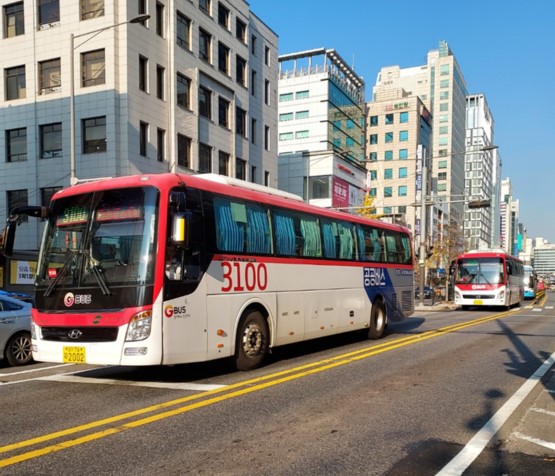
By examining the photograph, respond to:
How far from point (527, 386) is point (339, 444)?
412 cm

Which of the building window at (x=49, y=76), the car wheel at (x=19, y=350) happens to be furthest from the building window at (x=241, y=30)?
the car wheel at (x=19, y=350)

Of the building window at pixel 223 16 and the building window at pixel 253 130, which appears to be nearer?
the building window at pixel 223 16

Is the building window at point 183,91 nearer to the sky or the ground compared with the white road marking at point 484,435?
nearer to the sky

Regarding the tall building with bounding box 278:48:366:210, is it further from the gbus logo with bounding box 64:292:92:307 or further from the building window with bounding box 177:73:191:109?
the gbus logo with bounding box 64:292:92:307

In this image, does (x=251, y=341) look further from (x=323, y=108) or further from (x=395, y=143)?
(x=395, y=143)

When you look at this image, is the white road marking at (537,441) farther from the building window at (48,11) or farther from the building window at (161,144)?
the building window at (48,11)

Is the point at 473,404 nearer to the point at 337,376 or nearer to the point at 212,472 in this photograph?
the point at 337,376

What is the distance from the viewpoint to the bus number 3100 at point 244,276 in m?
8.66

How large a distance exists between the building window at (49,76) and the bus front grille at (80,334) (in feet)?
86.1

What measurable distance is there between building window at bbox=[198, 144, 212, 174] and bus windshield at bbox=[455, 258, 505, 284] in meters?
16.3

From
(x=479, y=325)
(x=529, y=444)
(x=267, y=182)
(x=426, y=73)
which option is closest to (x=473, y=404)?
(x=529, y=444)

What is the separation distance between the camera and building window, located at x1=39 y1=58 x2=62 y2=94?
3072 cm

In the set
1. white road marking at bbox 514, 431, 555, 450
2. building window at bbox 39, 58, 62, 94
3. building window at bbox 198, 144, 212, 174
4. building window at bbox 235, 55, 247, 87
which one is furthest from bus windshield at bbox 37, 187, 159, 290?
building window at bbox 235, 55, 247, 87

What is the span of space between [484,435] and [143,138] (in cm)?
2728
